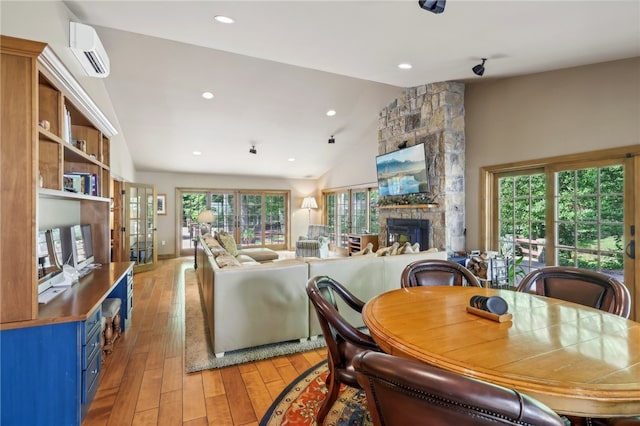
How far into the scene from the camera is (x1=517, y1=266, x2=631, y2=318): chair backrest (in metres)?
1.73

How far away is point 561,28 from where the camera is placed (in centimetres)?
243

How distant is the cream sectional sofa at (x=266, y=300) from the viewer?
2.56m

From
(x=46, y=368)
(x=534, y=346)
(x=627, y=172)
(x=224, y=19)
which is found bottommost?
(x=46, y=368)

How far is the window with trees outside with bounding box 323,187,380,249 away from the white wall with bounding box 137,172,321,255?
2.36 feet

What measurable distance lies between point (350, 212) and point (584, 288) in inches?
251

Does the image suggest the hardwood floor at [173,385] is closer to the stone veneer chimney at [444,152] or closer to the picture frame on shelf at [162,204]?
the stone veneer chimney at [444,152]

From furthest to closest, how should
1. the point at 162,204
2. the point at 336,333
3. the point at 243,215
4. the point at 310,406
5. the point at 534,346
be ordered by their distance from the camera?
the point at 243,215 < the point at 162,204 < the point at 310,406 < the point at 336,333 < the point at 534,346

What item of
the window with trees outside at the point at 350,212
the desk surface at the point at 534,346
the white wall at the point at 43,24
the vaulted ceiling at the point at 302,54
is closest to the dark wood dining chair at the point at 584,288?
the desk surface at the point at 534,346

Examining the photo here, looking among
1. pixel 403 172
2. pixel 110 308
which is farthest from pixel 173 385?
pixel 403 172

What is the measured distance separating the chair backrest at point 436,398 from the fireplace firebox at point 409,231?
14.2 feet

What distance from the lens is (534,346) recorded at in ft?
3.91

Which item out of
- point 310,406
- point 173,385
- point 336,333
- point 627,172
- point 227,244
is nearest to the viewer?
point 336,333

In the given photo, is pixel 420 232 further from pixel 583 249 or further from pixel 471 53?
pixel 471 53

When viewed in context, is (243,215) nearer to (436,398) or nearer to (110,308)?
(110,308)
